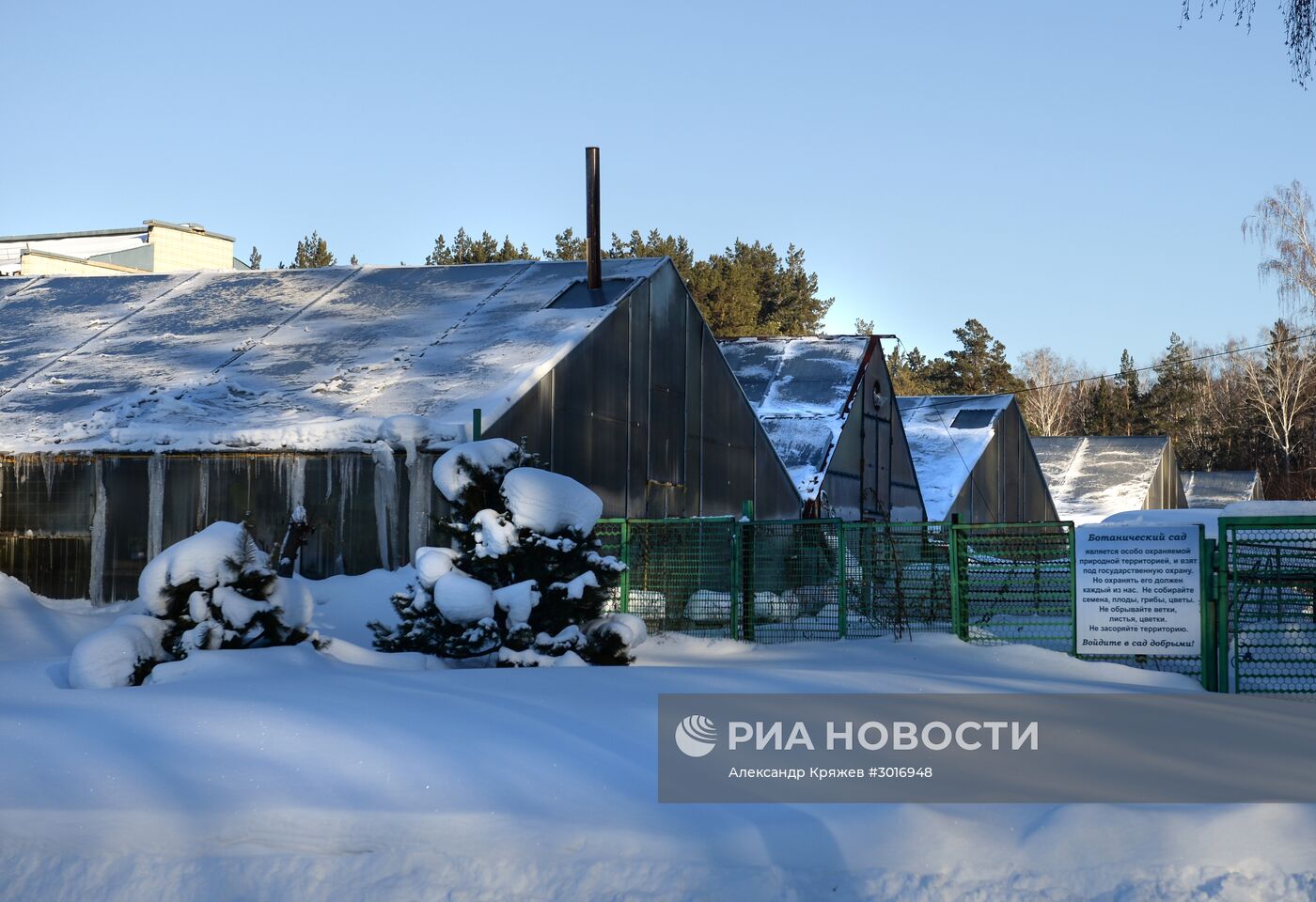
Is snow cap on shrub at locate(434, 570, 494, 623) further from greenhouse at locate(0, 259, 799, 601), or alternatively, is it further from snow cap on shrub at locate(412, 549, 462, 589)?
greenhouse at locate(0, 259, 799, 601)

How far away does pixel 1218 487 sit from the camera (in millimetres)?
73500

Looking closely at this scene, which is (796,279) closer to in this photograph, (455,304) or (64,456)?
(455,304)

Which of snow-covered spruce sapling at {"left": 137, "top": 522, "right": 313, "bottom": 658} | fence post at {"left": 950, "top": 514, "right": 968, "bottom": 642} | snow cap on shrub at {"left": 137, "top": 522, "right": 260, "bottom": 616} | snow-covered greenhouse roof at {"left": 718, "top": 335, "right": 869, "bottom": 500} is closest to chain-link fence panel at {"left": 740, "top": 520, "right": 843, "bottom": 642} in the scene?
fence post at {"left": 950, "top": 514, "right": 968, "bottom": 642}

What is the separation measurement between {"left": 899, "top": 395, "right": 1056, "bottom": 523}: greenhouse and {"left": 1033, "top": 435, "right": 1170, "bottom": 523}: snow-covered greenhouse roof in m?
9.88

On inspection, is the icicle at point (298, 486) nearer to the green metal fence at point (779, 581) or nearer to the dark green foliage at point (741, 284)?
the green metal fence at point (779, 581)

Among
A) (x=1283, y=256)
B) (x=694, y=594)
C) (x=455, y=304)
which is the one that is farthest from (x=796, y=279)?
(x=694, y=594)

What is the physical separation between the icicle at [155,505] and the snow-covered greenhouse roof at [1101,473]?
1643 inches

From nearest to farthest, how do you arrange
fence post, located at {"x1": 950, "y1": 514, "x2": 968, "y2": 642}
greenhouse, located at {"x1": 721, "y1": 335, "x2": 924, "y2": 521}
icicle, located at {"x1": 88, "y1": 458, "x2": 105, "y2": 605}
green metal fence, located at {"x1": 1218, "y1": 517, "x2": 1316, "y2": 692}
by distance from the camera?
1. green metal fence, located at {"x1": 1218, "y1": 517, "x2": 1316, "y2": 692}
2. fence post, located at {"x1": 950, "y1": 514, "x2": 968, "y2": 642}
3. icicle, located at {"x1": 88, "y1": 458, "x2": 105, "y2": 605}
4. greenhouse, located at {"x1": 721, "y1": 335, "x2": 924, "y2": 521}

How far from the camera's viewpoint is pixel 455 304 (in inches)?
902

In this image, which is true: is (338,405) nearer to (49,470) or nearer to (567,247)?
(49,470)

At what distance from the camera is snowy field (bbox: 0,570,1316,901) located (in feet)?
19.6

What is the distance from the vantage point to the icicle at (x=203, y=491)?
716 inches

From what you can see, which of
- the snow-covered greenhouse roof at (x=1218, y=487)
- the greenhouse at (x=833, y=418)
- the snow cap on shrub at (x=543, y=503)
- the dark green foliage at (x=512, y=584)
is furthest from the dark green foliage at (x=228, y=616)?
the snow-covered greenhouse roof at (x=1218, y=487)

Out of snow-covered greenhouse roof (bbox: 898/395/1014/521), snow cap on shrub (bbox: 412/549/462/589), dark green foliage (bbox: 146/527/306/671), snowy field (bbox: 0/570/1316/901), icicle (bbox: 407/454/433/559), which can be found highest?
snow-covered greenhouse roof (bbox: 898/395/1014/521)
